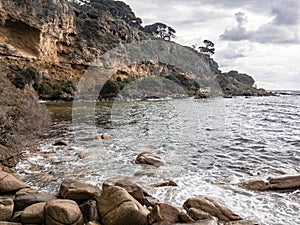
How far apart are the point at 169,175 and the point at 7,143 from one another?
619cm

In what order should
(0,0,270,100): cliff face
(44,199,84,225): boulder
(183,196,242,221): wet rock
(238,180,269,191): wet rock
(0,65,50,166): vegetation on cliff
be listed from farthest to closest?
(0,0,270,100): cliff face
(0,65,50,166): vegetation on cliff
(238,180,269,191): wet rock
(183,196,242,221): wet rock
(44,199,84,225): boulder

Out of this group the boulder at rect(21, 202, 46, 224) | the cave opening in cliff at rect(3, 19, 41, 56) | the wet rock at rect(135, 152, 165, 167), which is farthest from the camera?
the cave opening in cliff at rect(3, 19, 41, 56)

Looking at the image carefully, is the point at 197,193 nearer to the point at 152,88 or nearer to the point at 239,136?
the point at 239,136

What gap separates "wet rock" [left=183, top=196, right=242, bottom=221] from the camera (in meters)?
6.12

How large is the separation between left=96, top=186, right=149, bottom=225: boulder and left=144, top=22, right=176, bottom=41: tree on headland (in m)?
119

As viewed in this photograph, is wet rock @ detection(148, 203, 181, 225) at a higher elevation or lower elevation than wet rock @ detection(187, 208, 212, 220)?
higher

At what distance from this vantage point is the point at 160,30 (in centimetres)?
11981

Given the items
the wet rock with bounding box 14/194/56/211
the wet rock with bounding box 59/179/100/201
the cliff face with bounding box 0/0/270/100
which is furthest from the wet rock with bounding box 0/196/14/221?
the cliff face with bounding box 0/0/270/100

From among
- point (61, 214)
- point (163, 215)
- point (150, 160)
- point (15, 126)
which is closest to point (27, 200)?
point (61, 214)

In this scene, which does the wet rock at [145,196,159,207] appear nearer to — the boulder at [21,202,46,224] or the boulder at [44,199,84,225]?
the boulder at [44,199,84,225]

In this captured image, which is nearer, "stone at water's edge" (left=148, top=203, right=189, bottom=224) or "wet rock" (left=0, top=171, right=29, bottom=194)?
"stone at water's edge" (left=148, top=203, right=189, bottom=224)

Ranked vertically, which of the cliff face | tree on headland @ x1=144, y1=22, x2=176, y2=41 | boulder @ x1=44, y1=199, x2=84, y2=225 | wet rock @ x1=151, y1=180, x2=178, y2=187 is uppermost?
tree on headland @ x1=144, y1=22, x2=176, y2=41

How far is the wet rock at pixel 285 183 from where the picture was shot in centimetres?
809

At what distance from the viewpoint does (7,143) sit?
10188 mm
